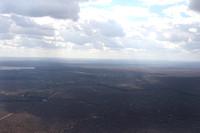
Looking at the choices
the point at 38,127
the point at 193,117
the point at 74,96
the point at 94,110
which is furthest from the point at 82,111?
the point at 193,117

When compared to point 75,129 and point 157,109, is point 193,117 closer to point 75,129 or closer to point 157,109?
point 157,109

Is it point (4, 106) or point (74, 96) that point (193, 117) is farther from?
point (4, 106)

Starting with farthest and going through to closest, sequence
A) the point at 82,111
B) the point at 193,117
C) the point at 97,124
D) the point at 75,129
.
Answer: the point at 82,111 < the point at 193,117 < the point at 97,124 < the point at 75,129

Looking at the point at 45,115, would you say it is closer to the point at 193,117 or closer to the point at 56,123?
the point at 56,123

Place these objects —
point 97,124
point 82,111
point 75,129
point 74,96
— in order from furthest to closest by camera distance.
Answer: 1. point 74,96
2. point 82,111
3. point 97,124
4. point 75,129

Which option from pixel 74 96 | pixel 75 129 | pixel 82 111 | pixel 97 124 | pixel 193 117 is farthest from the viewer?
pixel 74 96

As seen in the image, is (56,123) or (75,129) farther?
(56,123)

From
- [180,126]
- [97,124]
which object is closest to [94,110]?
[97,124]

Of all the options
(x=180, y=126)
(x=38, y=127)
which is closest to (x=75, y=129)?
(x=38, y=127)
